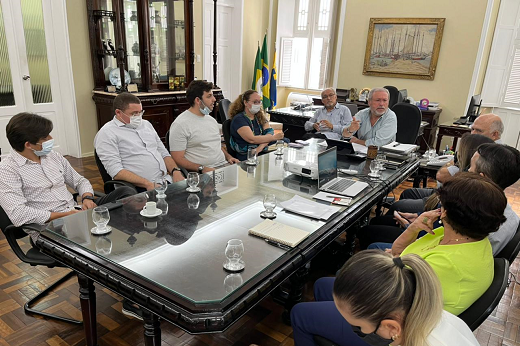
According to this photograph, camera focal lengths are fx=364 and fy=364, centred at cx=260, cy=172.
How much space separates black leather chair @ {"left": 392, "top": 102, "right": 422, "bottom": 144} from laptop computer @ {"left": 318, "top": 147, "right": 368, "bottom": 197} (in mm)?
1974

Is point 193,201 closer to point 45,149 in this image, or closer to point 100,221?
point 100,221

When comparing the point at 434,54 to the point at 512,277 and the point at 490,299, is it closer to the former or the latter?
the point at 512,277

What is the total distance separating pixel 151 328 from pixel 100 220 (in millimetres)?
551

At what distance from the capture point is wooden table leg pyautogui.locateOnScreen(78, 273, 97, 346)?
5.36ft

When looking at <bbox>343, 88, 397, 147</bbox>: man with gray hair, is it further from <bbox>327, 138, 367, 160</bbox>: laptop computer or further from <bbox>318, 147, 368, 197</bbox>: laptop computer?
<bbox>318, 147, 368, 197</bbox>: laptop computer

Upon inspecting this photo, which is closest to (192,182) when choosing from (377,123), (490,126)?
(377,123)

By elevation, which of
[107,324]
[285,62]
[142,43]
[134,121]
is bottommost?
[107,324]

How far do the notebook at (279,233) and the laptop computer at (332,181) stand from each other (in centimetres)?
65

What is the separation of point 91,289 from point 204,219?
60 centimetres

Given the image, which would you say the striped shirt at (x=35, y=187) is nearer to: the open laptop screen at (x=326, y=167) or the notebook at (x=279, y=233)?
the notebook at (x=279, y=233)

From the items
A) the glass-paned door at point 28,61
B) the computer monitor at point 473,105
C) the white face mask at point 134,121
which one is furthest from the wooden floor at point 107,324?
the computer monitor at point 473,105

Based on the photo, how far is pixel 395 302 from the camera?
93 centimetres

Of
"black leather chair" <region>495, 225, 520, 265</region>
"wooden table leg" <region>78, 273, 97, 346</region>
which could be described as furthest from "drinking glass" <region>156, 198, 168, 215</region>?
"black leather chair" <region>495, 225, 520, 265</region>

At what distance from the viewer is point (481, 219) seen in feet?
4.17
